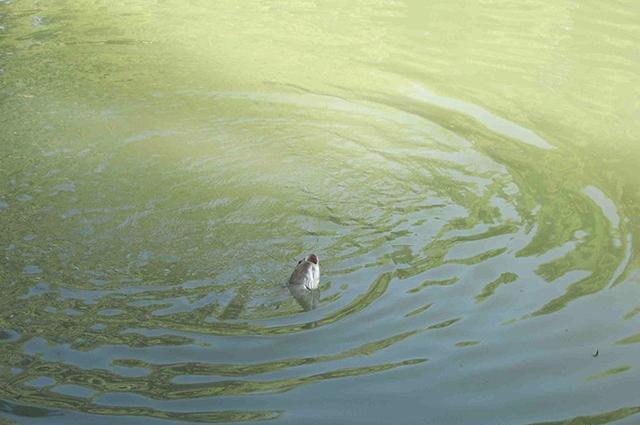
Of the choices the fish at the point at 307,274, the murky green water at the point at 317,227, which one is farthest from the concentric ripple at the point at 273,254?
the fish at the point at 307,274

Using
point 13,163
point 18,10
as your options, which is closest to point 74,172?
point 13,163

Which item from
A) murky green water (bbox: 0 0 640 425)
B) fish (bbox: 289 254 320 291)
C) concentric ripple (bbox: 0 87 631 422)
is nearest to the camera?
murky green water (bbox: 0 0 640 425)

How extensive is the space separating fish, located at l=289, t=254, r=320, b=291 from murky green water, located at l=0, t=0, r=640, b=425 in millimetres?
162

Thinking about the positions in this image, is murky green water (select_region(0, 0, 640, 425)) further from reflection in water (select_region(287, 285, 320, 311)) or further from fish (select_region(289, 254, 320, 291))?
fish (select_region(289, 254, 320, 291))

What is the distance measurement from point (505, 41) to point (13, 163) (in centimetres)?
851

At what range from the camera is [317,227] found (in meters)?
8.01

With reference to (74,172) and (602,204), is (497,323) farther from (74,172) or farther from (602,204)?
(74,172)

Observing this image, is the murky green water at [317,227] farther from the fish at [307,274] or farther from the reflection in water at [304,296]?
the fish at [307,274]

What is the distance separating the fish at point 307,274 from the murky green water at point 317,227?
0.16m

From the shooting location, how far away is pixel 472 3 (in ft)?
55.4

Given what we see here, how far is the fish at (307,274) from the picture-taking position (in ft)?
21.7

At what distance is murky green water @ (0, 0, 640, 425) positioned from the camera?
579 centimetres

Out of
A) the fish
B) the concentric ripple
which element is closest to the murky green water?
the concentric ripple

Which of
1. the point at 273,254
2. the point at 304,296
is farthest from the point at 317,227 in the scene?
the point at 304,296
